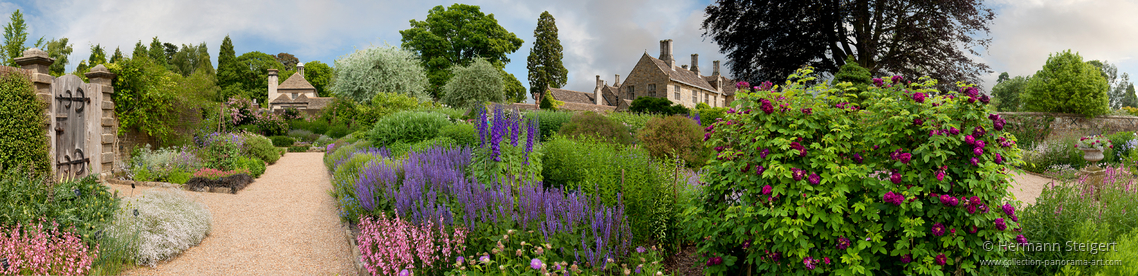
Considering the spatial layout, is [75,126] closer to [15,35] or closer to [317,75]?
[15,35]

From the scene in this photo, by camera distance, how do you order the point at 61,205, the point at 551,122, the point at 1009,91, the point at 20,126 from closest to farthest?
the point at 61,205 → the point at 20,126 → the point at 551,122 → the point at 1009,91

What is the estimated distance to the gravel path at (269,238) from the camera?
4230 millimetres

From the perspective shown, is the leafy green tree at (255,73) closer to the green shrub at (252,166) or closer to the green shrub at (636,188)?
the green shrub at (252,166)

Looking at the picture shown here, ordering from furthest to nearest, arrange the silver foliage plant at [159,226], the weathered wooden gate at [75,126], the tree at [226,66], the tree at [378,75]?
the tree at [226,66], the tree at [378,75], the weathered wooden gate at [75,126], the silver foliage plant at [159,226]

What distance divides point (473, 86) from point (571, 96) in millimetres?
14561

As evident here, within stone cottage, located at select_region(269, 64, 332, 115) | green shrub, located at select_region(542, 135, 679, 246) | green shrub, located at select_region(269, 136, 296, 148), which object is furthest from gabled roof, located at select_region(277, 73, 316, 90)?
green shrub, located at select_region(542, 135, 679, 246)

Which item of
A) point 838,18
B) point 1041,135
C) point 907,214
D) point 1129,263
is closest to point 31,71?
point 907,214

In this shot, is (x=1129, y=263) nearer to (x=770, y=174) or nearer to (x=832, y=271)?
(x=832, y=271)

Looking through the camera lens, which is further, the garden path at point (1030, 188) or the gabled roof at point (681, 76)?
the gabled roof at point (681, 76)

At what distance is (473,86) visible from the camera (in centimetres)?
2298

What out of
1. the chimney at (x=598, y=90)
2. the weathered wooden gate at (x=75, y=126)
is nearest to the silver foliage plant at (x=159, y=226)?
the weathered wooden gate at (x=75, y=126)

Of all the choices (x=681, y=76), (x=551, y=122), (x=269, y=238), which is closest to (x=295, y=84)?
(x=681, y=76)

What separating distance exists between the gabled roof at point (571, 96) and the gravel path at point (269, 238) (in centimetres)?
2712

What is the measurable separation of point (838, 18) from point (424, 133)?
12.0 meters
